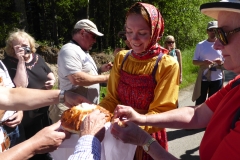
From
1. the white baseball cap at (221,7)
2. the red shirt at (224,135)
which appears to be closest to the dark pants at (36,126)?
the red shirt at (224,135)

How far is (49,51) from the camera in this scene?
28.3ft

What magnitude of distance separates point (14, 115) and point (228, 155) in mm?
2171

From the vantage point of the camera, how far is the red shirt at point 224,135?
3.81 ft

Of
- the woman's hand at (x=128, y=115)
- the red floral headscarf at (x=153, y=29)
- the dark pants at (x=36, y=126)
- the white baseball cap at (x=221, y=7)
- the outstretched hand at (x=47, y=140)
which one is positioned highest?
the white baseball cap at (x=221, y=7)

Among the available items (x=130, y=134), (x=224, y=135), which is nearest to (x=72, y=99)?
(x=130, y=134)

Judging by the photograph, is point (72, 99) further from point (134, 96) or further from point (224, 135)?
point (224, 135)

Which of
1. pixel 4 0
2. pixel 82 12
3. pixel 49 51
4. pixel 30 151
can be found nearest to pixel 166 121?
pixel 30 151

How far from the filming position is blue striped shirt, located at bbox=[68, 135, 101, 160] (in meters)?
1.34

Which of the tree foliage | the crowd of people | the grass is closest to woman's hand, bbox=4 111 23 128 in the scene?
the crowd of people

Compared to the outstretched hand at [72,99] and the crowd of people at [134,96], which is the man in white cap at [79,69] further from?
the outstretched hand at [72,99]

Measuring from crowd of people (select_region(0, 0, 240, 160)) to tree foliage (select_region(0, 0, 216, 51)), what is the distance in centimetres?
1196

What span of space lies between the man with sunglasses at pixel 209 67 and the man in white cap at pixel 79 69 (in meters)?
2.49

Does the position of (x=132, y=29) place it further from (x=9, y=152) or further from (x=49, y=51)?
(x=49, y=51)

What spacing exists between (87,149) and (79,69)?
6.01ft
